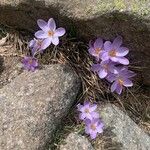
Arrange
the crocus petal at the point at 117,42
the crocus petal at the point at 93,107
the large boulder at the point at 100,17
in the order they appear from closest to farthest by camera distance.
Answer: the large boulder at the point at 100,17
the crocus petal at the point at 117,42
the crocus petal at the point at 93,107

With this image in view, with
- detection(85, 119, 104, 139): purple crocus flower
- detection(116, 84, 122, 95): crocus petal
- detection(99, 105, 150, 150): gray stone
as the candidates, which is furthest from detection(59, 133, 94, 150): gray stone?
detection(116, 84, 122, 95): crocus petal

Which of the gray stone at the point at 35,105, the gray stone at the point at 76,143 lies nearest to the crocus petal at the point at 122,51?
the gray stone at the point at 35,105

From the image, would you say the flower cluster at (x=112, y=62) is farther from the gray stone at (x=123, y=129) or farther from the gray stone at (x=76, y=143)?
the gray stone at (x=76, y=143)

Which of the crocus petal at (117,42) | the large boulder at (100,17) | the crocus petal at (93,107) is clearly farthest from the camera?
the crocus petal at (93,107)

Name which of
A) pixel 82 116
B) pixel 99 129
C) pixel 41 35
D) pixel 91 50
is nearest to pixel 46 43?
pixel 41 35

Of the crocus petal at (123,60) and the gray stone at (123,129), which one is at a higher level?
the crocus petal at (123,60)

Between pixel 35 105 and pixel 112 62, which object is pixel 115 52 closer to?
pixel 112 62

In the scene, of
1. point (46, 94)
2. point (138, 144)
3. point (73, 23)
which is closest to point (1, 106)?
point (46, 94)

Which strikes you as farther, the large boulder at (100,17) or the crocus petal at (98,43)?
the crocus petal at (98,43)
